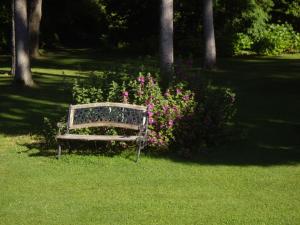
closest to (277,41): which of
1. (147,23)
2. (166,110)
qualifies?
(147,23)

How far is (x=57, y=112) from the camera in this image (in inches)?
570

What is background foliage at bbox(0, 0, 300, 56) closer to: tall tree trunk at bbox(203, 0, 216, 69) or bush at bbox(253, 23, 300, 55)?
bush at bbox(253, 23, 300, 55)

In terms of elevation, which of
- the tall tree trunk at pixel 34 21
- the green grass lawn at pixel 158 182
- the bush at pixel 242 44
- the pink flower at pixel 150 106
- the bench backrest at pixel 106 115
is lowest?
the green grass lawn at pixel 158 182

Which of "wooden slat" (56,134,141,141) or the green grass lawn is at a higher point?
"wooden slat" (56,134,141,141)

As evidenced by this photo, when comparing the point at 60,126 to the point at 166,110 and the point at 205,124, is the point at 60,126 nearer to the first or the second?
the point at 166,110

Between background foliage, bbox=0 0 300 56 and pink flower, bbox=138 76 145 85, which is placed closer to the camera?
pink flower, bbox=138 76 145 85

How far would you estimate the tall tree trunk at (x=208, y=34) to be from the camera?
74.2ft

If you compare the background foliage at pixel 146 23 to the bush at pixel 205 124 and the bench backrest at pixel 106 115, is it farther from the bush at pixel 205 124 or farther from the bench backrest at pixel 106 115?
the bench backrest at pixel 106 115

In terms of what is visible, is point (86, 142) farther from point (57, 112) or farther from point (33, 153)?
point (57, 112)

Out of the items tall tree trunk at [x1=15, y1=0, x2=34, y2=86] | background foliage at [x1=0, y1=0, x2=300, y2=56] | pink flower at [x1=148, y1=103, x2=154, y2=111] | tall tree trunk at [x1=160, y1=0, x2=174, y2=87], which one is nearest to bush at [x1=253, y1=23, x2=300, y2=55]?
background foliage at [x1=0, y1=0, x2=300, y2=56]

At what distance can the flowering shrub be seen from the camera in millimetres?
10664

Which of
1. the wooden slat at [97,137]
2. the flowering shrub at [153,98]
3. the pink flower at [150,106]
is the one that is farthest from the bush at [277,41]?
the wooden slat at [97,137]

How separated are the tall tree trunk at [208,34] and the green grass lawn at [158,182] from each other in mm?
8568

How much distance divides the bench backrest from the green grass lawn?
55 centimetres
